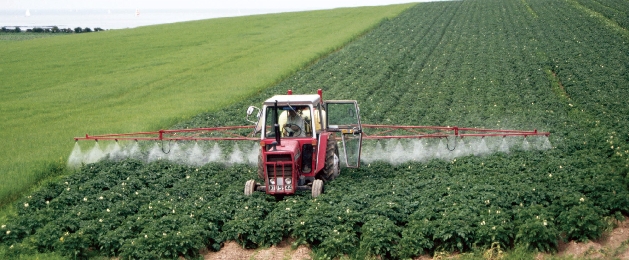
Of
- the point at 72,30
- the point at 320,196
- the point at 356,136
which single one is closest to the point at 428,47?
the point at 356,136

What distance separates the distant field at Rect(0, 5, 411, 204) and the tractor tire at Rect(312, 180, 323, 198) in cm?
625

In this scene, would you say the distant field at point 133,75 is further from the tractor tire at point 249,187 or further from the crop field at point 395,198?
the tractor tire at point 249,187

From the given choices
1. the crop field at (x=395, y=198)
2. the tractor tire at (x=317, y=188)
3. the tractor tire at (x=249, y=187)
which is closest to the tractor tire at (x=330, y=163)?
the crop field at (x=395, y=198)

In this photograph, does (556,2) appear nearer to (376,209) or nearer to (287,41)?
(287,41)

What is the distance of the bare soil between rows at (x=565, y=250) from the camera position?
973cm

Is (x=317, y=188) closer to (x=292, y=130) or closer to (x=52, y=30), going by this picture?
(x=292, y=130)

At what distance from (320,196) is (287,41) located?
3441 cm

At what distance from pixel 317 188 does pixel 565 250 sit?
14.6 ft

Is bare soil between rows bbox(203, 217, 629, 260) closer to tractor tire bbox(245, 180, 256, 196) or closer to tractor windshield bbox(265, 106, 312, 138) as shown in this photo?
tractor tire bbox(245, 180, 256, 196)

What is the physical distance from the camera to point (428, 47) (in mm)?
37750

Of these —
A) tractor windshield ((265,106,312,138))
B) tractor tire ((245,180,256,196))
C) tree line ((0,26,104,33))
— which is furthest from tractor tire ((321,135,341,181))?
tree line ((0,26,104,33))

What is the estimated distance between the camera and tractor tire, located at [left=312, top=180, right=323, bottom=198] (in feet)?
40.8

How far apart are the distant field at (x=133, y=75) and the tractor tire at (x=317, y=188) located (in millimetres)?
6248

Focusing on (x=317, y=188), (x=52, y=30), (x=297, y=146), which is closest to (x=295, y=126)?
(x=297, y=146)
